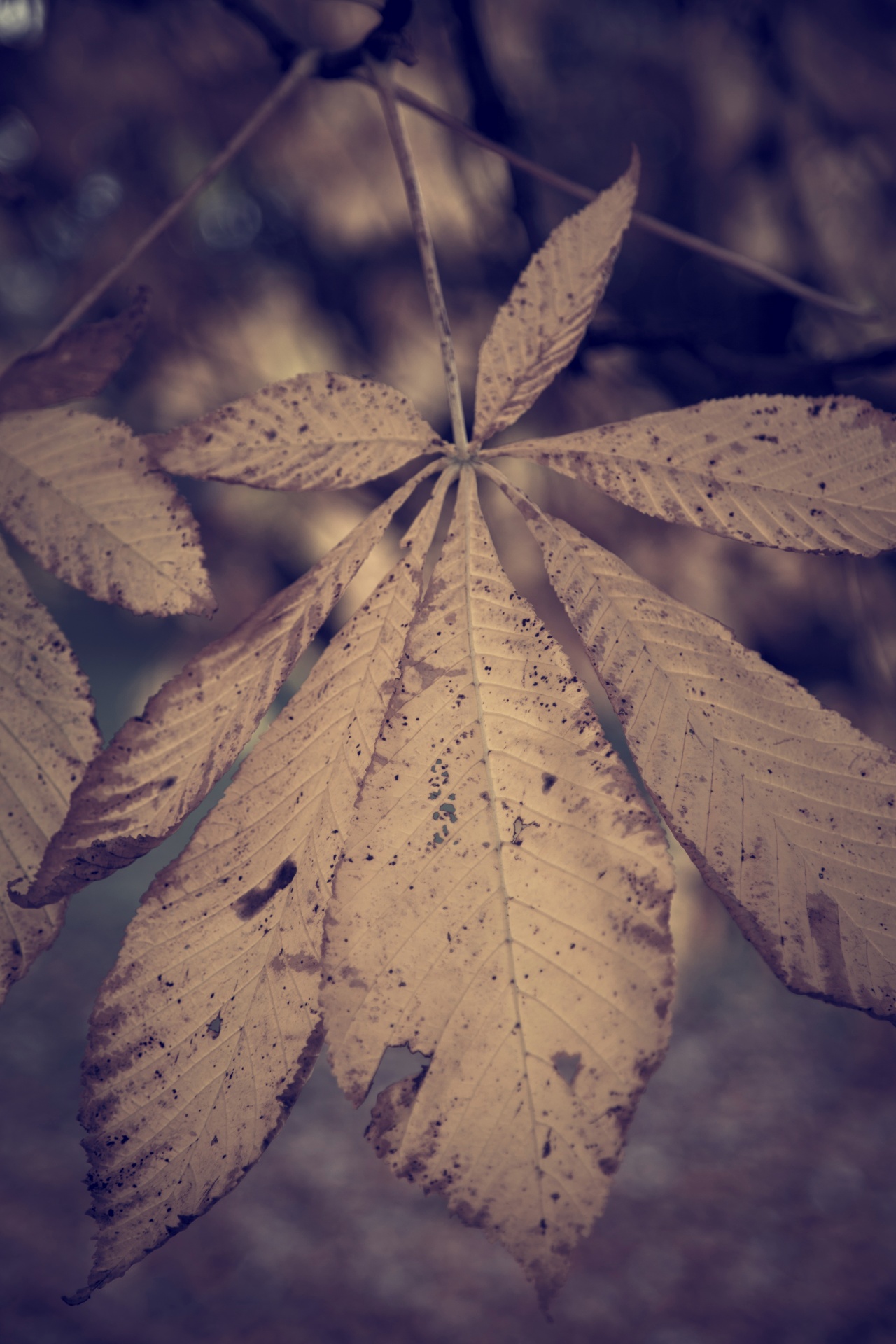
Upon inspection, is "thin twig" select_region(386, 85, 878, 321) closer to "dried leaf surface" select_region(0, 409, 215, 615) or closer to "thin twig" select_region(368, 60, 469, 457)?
"thin twig" select_region(368, 60, 469, 457)

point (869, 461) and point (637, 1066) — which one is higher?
point (869, 461)

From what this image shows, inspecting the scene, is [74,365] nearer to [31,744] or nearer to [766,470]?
[31,744]

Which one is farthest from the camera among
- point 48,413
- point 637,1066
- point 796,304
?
point 796,304

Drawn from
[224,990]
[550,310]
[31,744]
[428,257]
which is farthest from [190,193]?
[224,990]

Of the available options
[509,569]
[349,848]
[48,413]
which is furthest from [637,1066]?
[509,569]

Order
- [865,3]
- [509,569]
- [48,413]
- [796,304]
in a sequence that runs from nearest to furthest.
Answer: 1. [48,413]
2. [865,3]
3. [796,304]
4. [509,569]

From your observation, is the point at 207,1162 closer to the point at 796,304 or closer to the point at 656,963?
the point at 656,963

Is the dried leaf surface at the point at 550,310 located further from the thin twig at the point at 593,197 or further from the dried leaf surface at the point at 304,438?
the thin twig at the point at 593,197
